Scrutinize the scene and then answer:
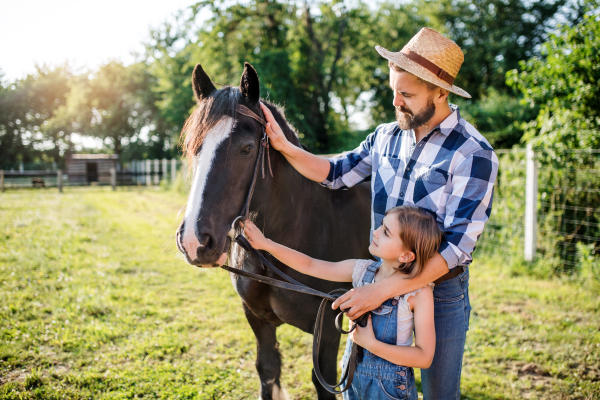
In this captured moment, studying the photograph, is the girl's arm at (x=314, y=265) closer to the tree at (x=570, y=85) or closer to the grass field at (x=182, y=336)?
the grass field at (x=182, y=336)

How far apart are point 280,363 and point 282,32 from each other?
16130 mm

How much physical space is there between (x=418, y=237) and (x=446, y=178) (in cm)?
32

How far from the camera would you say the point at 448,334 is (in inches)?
61.4

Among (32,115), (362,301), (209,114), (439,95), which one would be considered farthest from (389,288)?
(32,115)

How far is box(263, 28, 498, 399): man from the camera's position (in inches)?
54.7

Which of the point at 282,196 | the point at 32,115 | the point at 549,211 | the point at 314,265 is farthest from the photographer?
the point at 32,115

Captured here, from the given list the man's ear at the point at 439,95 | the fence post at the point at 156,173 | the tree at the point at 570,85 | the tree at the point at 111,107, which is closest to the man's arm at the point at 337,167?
the man's ear at the point at 439,95

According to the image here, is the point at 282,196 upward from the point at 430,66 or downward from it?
downward

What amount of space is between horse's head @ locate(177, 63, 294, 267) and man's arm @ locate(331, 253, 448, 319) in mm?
611

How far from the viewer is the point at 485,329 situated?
3.94m

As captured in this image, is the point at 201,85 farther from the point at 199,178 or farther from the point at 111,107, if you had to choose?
the point at 111,107

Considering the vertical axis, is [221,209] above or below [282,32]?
below

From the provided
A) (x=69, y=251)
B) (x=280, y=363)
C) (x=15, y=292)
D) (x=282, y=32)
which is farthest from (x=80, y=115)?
(x=280, y=363)

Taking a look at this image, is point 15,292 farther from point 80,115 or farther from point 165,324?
point 80,115
